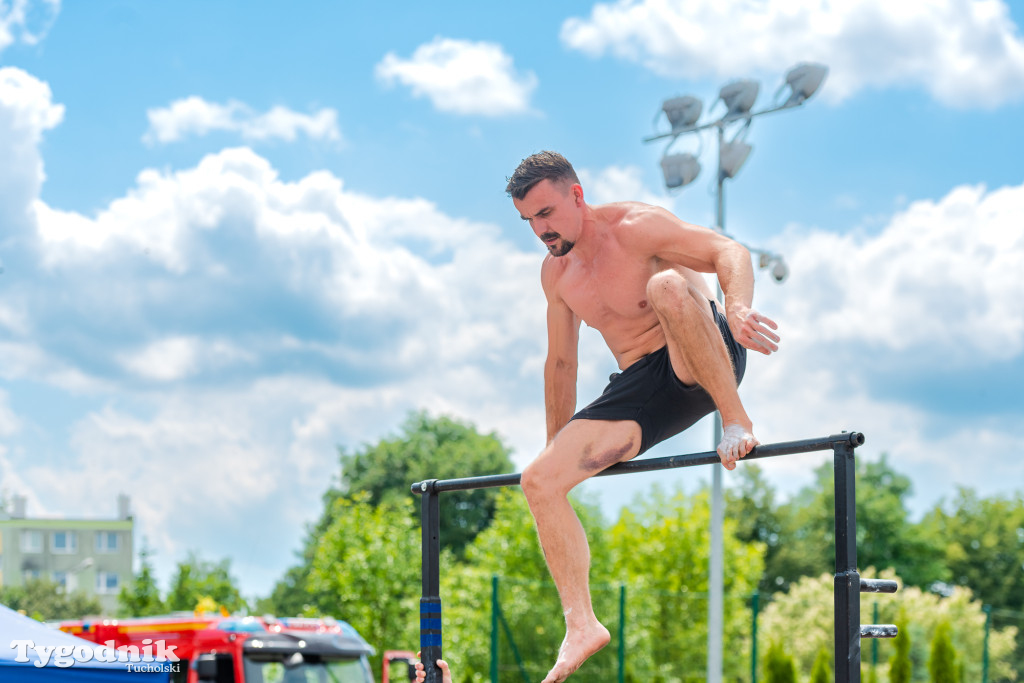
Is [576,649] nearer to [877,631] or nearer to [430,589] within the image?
[430,589]

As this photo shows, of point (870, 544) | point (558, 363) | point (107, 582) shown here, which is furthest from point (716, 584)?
point (107, 582)

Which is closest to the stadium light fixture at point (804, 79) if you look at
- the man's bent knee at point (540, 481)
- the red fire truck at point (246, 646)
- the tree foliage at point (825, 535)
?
the red fire truck at point (246, 646)

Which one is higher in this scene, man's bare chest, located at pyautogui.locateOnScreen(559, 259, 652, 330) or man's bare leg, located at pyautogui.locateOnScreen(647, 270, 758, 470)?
man's bare chest, located at pyautogui.locateOnScreen(559, 259, 652, 330)

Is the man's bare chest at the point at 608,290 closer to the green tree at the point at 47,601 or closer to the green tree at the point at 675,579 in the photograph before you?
the green tree at the point at 675,579

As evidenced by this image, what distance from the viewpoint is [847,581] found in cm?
287

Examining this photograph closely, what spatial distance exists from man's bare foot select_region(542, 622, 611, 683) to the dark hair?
1.48 metres

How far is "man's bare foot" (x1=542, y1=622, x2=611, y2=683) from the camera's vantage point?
3.50 meters

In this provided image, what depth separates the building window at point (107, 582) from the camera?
195ft

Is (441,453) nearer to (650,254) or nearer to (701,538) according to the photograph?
(701,538)

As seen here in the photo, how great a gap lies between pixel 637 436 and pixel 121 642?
11.2 metres

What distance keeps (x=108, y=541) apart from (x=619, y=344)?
207 feet

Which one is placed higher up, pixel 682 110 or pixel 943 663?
pixel 682 110

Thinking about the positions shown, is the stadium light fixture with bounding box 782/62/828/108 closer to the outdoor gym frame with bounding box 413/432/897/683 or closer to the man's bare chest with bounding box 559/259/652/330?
the man's bare chest with bounding box 559/259/652/330

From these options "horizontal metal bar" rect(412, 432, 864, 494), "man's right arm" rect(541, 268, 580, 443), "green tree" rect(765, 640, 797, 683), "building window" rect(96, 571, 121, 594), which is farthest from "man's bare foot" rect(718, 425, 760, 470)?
"building window" rect(96, 571, 121, 594)
